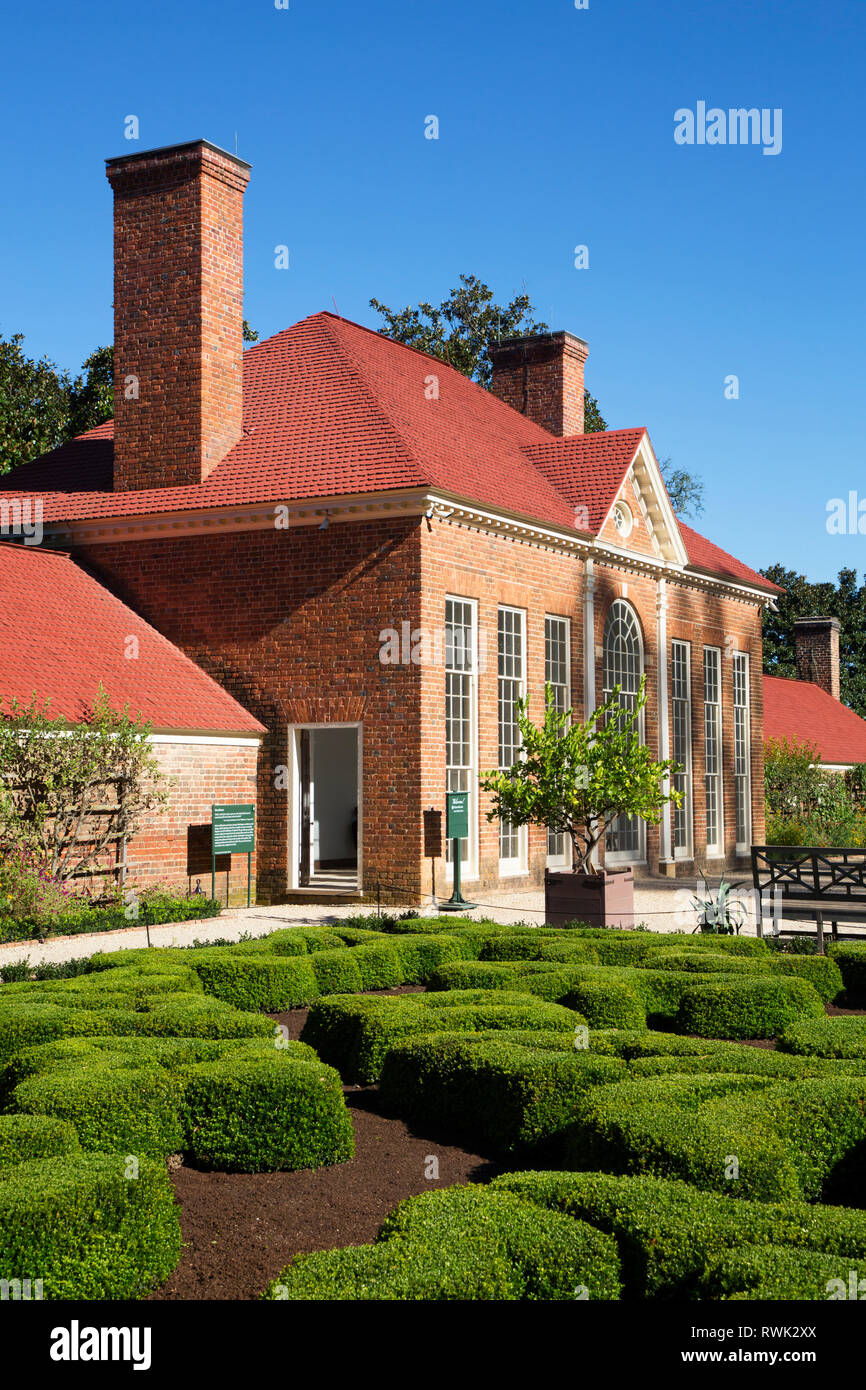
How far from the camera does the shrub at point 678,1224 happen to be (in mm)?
4770

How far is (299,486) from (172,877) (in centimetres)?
589

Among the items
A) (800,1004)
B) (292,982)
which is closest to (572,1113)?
(800,1004)

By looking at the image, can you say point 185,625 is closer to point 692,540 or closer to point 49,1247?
point 692,540

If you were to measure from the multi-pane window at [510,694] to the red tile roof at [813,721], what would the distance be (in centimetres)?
2185

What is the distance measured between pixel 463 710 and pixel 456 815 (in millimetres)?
2228

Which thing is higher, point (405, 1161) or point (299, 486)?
point (299, 486)

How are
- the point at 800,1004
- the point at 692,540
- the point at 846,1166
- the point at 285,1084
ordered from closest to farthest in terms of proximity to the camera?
1. the point at 846,1166
2. the point at 285,1084
3. the point at 800,1004
4. the point at 692,540

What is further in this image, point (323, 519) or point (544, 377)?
point (544, 377)

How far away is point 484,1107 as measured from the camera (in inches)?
289

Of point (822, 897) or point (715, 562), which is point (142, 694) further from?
point (715, 562)

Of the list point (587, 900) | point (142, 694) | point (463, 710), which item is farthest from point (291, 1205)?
point (463, 710)

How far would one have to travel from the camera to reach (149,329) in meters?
20.9

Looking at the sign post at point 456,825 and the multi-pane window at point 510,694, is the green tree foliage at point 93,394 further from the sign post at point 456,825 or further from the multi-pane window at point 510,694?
the sign post at point 456,825

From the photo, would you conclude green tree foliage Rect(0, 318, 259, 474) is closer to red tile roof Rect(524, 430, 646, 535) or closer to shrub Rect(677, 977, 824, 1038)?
red tile roof Rect(524, 430, 646, 535)
